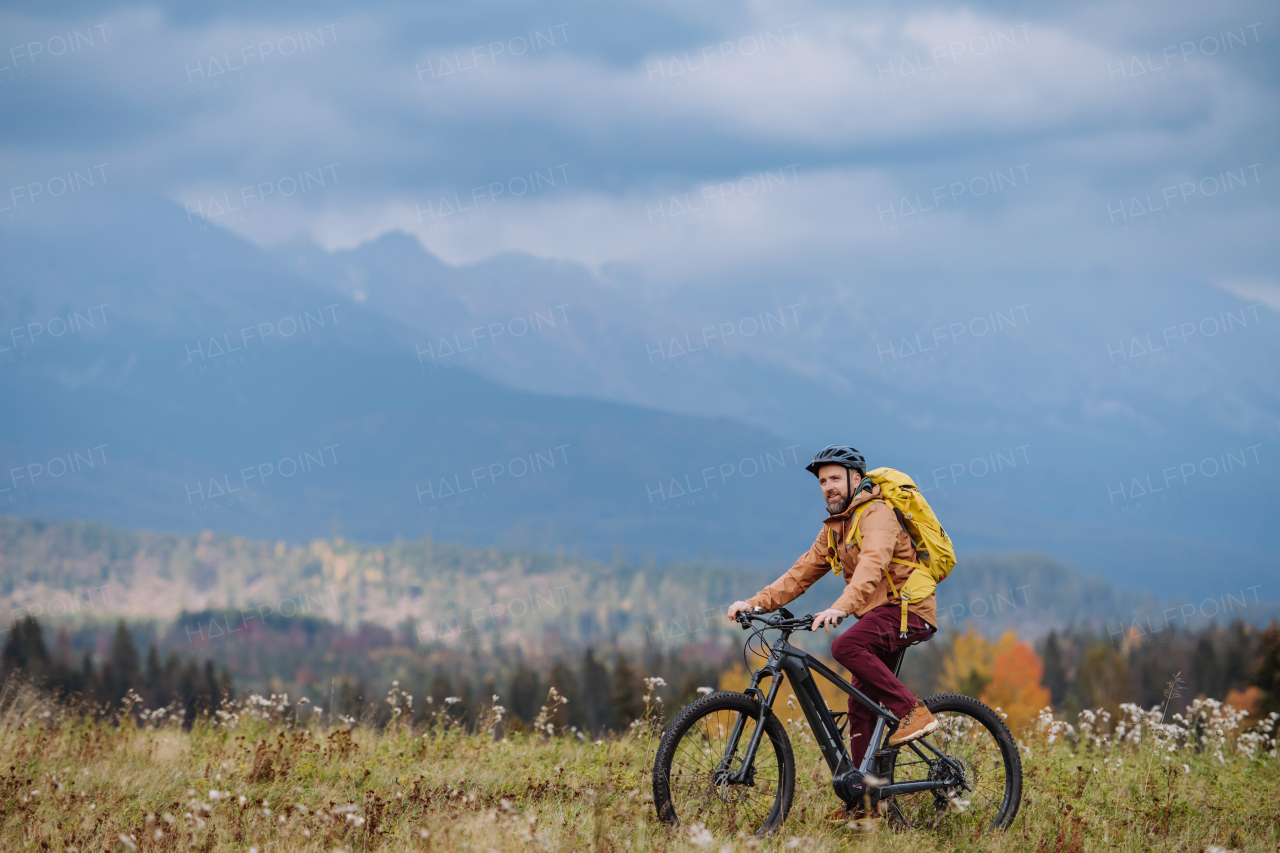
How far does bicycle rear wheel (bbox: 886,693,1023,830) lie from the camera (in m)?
8.02

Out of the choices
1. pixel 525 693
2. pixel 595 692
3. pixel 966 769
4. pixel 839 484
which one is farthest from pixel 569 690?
pixel 839 484

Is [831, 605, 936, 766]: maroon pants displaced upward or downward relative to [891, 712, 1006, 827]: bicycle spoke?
upward

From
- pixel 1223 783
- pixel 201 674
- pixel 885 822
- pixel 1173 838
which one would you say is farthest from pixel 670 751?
pixel 201 674

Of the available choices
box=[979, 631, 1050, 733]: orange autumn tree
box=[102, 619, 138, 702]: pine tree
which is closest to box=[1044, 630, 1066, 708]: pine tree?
box=[979, 631, 1050, 733]: orange autumn tree

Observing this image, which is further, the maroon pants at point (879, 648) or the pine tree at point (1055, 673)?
the pine tree at point (1055, 673)

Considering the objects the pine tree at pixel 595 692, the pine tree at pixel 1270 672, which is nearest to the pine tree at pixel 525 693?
the pine tree at pixel 595 692

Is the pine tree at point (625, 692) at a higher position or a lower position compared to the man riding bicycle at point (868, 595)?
lower

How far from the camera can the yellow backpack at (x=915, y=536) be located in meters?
7.57

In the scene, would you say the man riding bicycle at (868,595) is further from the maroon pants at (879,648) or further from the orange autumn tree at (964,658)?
the orange autumn tree at (964,658)

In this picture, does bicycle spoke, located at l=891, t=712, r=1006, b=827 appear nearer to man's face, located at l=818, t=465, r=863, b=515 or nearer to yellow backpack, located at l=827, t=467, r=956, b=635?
yellow backpack, located at l=827, t=467, r=956, b=635

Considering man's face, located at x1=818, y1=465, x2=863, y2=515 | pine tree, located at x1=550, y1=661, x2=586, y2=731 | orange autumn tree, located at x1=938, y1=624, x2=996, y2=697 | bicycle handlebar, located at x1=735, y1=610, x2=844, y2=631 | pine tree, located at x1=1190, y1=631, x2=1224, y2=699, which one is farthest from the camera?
orange autumn tree, located at x1=938, y1=624, x2=996, y2=697

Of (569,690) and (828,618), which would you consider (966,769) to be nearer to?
(828,618)

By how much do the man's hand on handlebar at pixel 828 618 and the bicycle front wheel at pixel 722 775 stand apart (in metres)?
0.82

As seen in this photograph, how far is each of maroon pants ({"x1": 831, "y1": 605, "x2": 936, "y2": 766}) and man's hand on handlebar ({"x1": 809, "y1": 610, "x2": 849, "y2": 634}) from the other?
420mm
